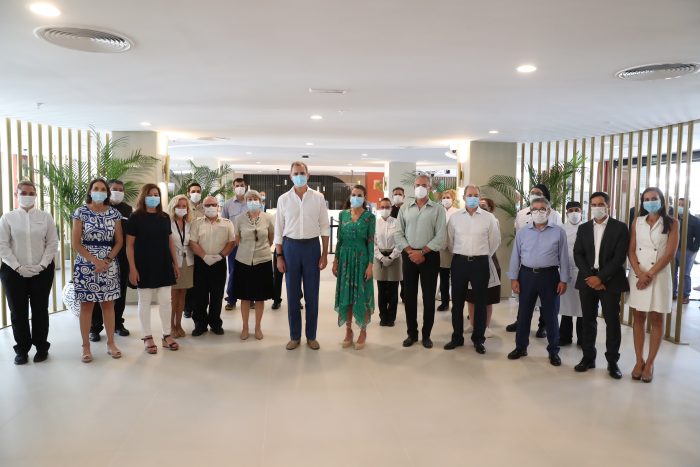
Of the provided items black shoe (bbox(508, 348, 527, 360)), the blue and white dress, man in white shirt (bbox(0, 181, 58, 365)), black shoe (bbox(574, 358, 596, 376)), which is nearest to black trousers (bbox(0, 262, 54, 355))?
man in white shirt (bbox(0, 181, 58, 365))

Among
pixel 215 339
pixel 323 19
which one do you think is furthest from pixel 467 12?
pixel 215 339

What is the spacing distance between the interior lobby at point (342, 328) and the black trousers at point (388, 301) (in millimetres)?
169

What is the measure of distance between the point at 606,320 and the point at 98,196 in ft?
15.2

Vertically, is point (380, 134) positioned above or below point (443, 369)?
above

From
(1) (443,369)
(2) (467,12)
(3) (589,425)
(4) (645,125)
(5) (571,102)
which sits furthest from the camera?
(4) (645,125)

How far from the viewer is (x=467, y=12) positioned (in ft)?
9.55

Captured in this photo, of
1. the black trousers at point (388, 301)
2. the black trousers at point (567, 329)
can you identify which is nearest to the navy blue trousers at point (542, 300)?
the black trousers at point (567, 329)

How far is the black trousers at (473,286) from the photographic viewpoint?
17.0 feet

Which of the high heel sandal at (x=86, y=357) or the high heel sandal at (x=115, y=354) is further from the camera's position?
the high heel sandal at (x=115, y=354)

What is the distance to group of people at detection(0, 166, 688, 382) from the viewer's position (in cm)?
457

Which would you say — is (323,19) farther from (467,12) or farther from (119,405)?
(119,405)

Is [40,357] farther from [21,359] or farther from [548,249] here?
[548,249]

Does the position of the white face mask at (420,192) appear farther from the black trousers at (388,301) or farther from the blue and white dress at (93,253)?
the blue and white dress at (93,253)

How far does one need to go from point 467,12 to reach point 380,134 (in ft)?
18.7
